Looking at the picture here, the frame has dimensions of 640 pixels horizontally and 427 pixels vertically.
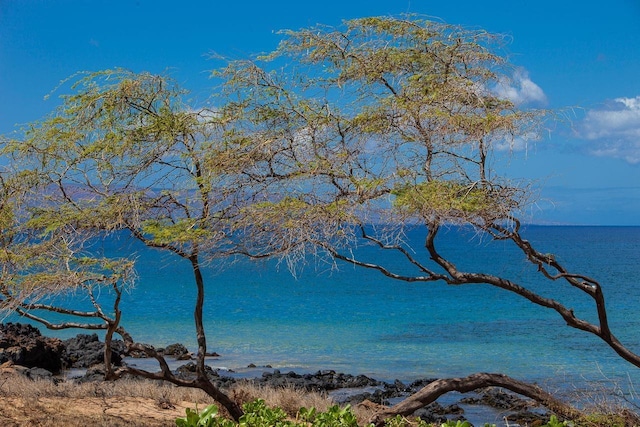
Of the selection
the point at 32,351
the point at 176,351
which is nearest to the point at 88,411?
the point at 32,351

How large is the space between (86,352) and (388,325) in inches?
538

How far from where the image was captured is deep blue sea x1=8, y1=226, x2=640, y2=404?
2089cm

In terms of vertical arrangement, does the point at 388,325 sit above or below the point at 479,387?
above

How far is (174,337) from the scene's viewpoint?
26.8 m

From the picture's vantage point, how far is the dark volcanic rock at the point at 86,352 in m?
19.7

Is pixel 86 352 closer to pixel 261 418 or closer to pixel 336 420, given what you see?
pixel 261 418

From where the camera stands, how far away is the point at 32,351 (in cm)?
1758

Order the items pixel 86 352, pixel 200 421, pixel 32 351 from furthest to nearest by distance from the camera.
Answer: pixel 86 352, pixel 32 351, pixel 200 421

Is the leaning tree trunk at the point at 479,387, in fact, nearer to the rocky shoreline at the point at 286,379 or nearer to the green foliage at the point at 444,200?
the green foliage at the point at 444,200

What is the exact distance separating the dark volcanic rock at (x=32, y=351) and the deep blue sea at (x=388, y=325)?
4272 millimetres

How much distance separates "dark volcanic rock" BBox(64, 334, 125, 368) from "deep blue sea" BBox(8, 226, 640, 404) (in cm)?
295

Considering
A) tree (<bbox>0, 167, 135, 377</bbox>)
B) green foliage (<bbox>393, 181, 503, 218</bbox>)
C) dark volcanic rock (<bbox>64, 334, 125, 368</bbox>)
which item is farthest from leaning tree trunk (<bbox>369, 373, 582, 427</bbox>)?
dark volcanic rock (<bbox>64, 334, 125, 368</bbox>)

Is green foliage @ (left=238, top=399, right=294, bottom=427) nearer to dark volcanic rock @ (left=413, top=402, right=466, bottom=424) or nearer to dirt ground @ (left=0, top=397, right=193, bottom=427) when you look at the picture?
dirt ground @ (left=0, top=397, right=193, bottom=427)

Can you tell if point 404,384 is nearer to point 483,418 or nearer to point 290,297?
point 483,418
